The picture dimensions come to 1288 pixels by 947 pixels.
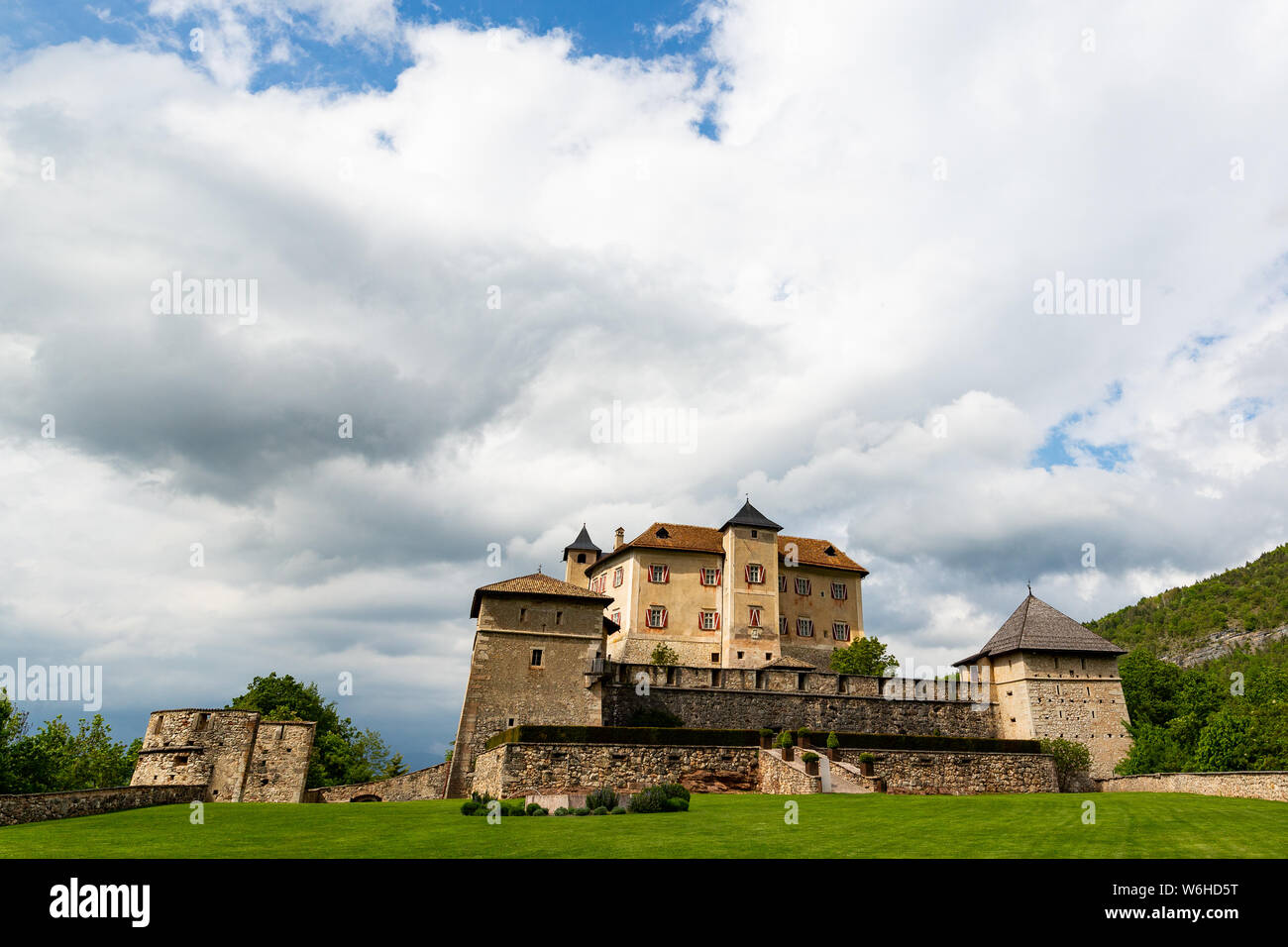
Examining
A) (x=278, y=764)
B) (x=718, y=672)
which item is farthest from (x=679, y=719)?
(x=278, y=764)

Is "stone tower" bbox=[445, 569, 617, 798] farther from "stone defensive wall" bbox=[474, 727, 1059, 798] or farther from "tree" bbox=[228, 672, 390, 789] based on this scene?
"tree" bbox=[228, 672, 390, 789]

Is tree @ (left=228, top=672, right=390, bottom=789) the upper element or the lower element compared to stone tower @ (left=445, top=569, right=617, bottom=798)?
lower

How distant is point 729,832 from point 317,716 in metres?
53.2

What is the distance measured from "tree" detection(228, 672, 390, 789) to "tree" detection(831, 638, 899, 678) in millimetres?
34233

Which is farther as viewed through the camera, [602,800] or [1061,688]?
[1061,688]

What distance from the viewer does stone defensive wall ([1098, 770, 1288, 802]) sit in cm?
2905

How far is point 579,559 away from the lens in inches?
2712

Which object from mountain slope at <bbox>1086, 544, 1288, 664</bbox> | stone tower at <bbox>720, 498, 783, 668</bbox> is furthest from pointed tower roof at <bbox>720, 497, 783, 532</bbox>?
mountain slope at <bbox>1086, 544, 1288, 664</bbox>

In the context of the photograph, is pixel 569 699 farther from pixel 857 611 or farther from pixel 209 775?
pixel 857 611

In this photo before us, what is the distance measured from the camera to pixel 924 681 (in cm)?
4497

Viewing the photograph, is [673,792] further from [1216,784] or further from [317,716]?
[317,716]

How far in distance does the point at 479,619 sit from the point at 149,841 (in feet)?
74.2

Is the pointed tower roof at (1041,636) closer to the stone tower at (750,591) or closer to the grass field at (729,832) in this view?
the stone tower at (750,591)
